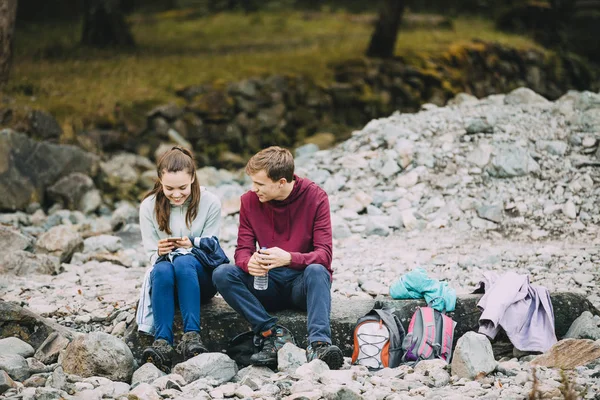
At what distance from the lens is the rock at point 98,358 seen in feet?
14.9

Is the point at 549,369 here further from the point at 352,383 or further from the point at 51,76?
the point at 51,76

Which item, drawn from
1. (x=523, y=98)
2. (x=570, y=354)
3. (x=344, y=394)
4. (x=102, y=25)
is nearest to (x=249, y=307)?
(x=344, y=394)

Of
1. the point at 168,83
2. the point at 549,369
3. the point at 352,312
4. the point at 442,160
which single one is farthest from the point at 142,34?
the point at 549,369

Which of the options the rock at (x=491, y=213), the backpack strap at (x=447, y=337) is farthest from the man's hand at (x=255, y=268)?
the rock at (x=491, y=213)

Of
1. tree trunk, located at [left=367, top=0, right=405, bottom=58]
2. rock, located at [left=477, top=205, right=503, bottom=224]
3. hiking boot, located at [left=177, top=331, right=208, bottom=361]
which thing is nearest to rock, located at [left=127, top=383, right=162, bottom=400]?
hiking boot, located at [left=177, top=331, right=208, bottom=361]

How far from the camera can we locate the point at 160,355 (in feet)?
15.3

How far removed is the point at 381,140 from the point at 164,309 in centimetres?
595

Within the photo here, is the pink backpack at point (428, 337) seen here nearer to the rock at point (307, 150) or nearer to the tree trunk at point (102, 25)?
the rock at point (307, 150)

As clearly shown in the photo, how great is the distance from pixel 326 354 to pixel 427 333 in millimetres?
746

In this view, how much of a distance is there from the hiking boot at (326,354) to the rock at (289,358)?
43 millimetres

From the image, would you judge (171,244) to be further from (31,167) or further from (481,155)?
(31,167)

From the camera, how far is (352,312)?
16.9 feet

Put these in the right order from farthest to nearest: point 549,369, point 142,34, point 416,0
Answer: point 416,0, point 142,34, point 549,369

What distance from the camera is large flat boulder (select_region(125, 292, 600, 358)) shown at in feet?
16.5
